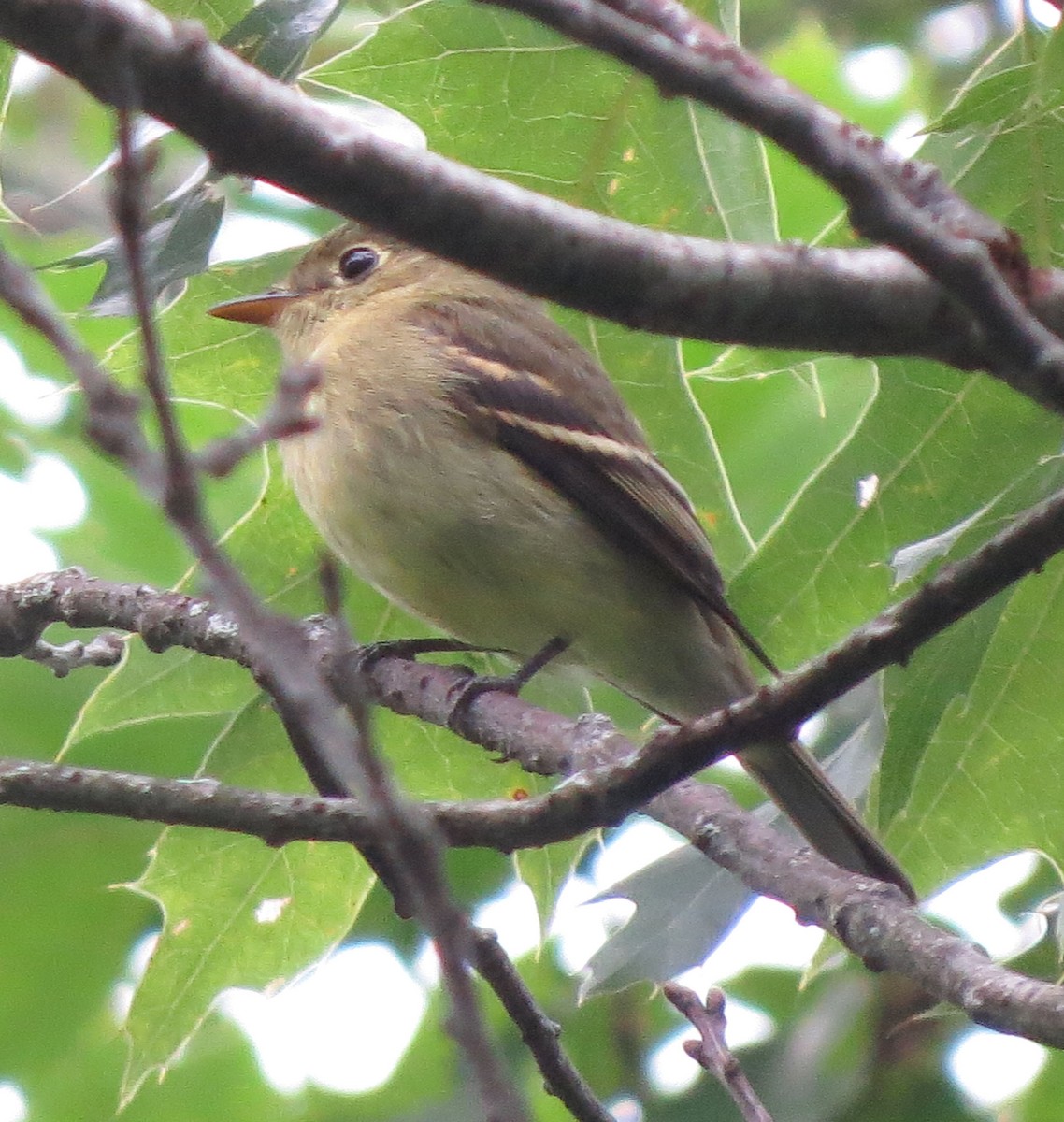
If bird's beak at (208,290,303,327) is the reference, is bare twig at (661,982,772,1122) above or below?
below

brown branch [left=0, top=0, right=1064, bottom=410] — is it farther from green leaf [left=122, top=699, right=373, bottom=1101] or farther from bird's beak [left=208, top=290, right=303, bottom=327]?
bird's beak [left=208, top=290, right=303, bottom=327]

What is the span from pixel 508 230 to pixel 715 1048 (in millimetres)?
1844

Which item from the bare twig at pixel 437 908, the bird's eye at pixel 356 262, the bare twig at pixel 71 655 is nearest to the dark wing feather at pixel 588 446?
the bird's eye at pixel 356 262

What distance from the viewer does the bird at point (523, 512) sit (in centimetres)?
479

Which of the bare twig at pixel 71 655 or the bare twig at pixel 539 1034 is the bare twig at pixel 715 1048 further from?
the bare twig at pixel 71 655

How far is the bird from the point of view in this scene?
15.7 ft

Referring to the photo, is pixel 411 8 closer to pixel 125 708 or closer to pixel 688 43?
pixel 125 708

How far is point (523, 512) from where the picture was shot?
4930 millimetres

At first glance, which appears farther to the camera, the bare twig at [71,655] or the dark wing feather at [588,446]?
the dark wing feather at [588,446]

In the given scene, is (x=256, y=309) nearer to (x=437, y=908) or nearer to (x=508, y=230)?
(x=508, y=230)

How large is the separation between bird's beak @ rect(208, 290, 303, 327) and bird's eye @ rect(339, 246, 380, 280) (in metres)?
0.40

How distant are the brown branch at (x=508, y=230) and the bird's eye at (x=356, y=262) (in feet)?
12.7

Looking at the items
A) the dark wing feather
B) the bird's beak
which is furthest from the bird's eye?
the dark wing feather

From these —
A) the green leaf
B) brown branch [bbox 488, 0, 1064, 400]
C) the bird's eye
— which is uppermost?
the bird's eye
